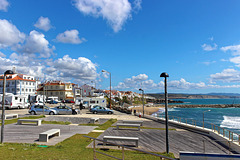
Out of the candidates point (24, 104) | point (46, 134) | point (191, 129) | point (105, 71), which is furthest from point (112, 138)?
point (24, 104)

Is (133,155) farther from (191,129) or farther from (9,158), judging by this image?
(191,129)

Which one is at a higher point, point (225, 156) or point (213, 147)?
point (225, 156)

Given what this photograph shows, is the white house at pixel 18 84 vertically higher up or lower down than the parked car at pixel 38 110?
higher up

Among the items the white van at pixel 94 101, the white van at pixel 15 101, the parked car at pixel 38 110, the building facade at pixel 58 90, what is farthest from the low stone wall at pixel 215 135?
the building facade at pixel 58 90

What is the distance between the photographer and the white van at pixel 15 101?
35.9m

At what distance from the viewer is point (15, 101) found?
37.1m

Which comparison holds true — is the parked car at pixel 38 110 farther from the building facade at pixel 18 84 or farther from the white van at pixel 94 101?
the building facade at pixel 18 84

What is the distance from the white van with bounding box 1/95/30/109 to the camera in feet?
118

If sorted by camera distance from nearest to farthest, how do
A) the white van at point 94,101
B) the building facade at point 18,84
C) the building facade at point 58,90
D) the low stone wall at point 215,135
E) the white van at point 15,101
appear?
the low stone wall at point 215,135 < the white van at point 15,101 < the white van at point 94,101 < the building facade at point 18,84 < the building facade at point 58,90

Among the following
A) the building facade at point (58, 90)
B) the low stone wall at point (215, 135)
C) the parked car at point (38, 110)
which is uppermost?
the building facade at point (58, 90)

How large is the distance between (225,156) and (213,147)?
4828mm

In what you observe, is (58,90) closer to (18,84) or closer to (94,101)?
(18,84)

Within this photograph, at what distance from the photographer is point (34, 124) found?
16734 millimetres

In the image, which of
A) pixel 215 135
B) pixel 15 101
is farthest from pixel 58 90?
pixel 215 135
